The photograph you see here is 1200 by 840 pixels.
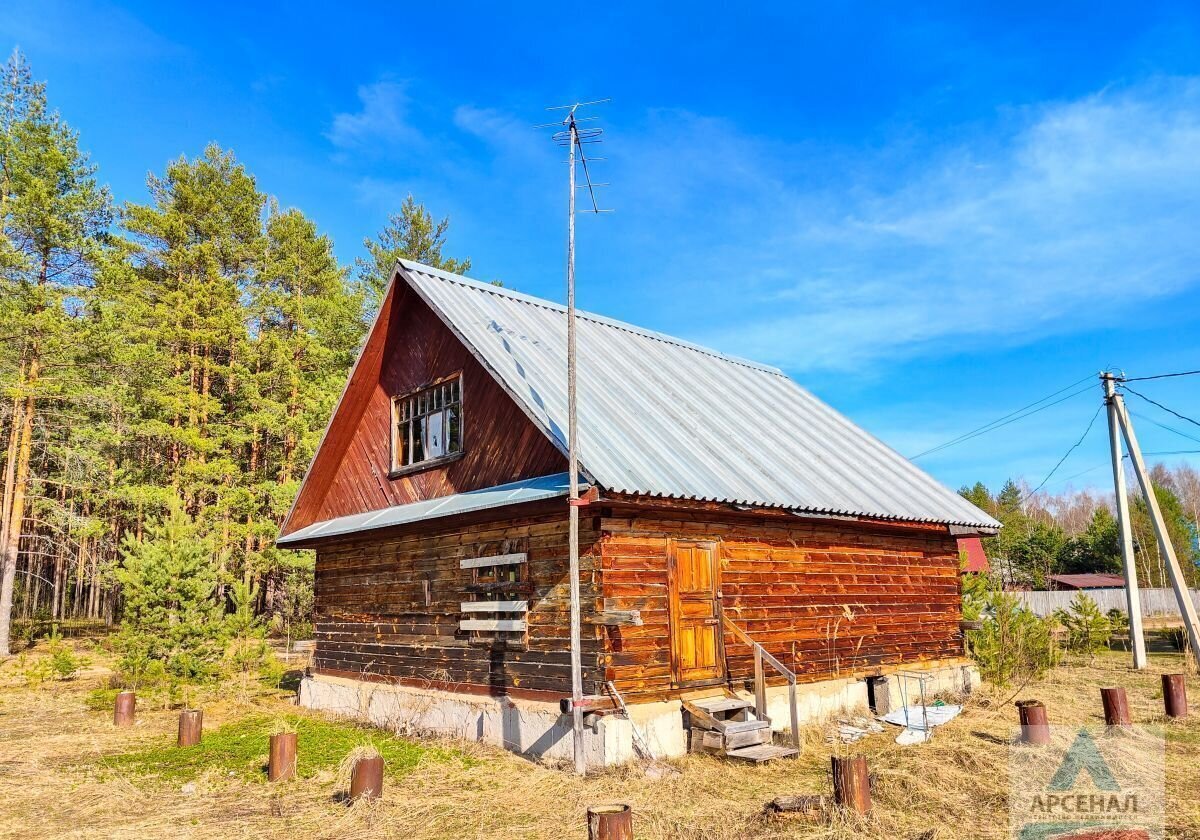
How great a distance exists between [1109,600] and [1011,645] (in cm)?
3388

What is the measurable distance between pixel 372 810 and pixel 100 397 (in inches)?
928

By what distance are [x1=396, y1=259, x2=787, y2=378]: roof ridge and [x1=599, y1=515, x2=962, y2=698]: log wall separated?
20.8 ft

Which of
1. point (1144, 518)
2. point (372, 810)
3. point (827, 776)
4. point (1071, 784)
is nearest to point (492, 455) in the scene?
point (372, 810)

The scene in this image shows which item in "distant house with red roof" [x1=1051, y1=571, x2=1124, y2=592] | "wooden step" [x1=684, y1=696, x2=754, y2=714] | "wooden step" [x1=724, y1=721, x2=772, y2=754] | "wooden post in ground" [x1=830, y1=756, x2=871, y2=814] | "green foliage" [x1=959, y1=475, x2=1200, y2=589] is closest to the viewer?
"wooden post in ground" [x1=830, y1=756, x2=871, y2=814]

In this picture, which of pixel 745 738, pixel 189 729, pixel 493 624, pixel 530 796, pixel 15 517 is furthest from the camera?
pixel 15 517

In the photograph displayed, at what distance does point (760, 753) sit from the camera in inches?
399

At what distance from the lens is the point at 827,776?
9.74 m

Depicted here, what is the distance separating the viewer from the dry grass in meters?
7.79

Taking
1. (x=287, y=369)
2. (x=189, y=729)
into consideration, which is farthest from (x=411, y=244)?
(x=189, y=729)

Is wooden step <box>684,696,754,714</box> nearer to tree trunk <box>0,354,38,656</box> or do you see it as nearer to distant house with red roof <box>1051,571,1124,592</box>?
tree trunk <box>0,354,38,656</box>

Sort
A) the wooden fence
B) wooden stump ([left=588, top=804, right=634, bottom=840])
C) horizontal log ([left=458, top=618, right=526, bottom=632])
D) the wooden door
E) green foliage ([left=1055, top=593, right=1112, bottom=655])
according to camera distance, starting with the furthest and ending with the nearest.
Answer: the wooden fence < green foliage ([left=1055, top=593, right=1112, bottom=655]) < horizontal log ([left=458, top=618, right=526, bottom=632]) < the wooden door < wooden stump ([left=588, top=804, right=634, bottom=840])

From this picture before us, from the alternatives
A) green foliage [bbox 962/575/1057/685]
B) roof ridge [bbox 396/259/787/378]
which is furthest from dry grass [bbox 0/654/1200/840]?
roof ridge [bbox 396/259/787/378]

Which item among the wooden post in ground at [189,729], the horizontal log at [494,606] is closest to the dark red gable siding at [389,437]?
the horizontal log at [494,606]

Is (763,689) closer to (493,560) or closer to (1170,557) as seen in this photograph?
(493,560)
